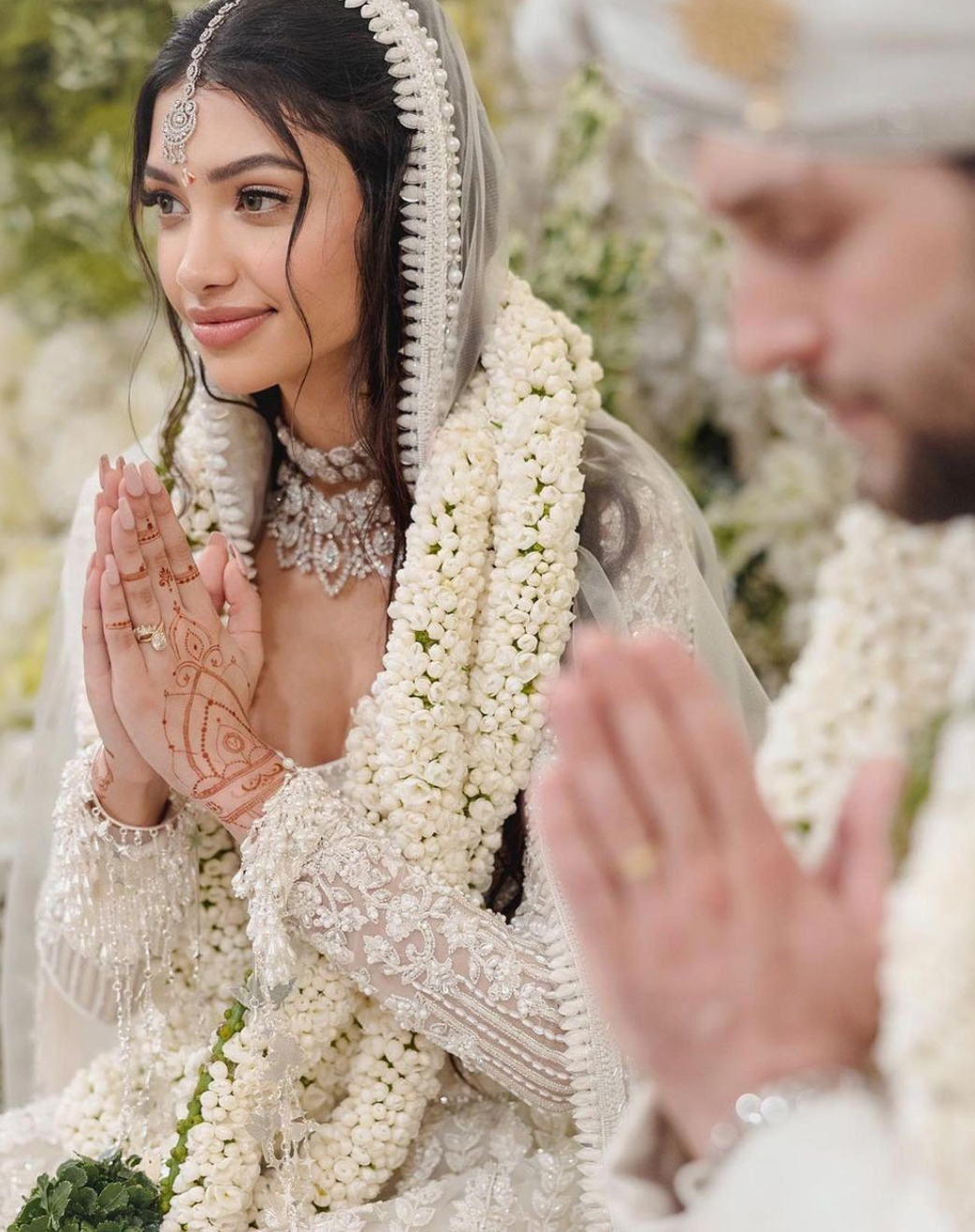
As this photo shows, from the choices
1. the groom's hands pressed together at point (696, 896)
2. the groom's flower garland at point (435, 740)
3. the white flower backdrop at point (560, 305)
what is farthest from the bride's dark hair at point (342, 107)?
the white flower backdrop at point (560, 305)

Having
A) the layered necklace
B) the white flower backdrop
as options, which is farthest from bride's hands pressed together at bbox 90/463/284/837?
the white flower backdrop

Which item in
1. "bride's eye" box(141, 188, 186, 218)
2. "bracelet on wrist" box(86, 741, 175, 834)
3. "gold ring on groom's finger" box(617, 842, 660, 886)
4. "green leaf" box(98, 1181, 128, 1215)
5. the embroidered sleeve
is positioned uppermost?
"bride's eye" box(141, 188, 186, 218)

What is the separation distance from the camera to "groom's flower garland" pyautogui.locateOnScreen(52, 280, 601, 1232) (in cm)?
143

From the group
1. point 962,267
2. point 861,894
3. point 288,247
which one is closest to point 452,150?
point 288,247

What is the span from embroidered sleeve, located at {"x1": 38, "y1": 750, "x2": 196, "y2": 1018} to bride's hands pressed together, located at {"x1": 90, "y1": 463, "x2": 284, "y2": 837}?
0.11 m

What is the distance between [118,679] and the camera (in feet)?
4.57

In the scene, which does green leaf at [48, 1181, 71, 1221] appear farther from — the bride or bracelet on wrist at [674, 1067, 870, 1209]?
bracelet on wrist at [674, 1067, 870, 1209]

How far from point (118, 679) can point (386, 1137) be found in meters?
0.53

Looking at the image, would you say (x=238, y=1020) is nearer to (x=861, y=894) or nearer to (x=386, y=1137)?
(x=386, y=1137)

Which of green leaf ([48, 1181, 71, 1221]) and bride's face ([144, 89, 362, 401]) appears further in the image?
bride's face ([144, 89, 362, 401])

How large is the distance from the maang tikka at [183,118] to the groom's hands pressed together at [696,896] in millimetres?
915

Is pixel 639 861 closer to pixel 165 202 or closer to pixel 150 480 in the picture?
pixel 150 480

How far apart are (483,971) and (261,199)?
80 centimetres

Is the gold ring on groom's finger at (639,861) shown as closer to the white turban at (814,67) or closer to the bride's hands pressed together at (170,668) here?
the white turban at (814,67)
